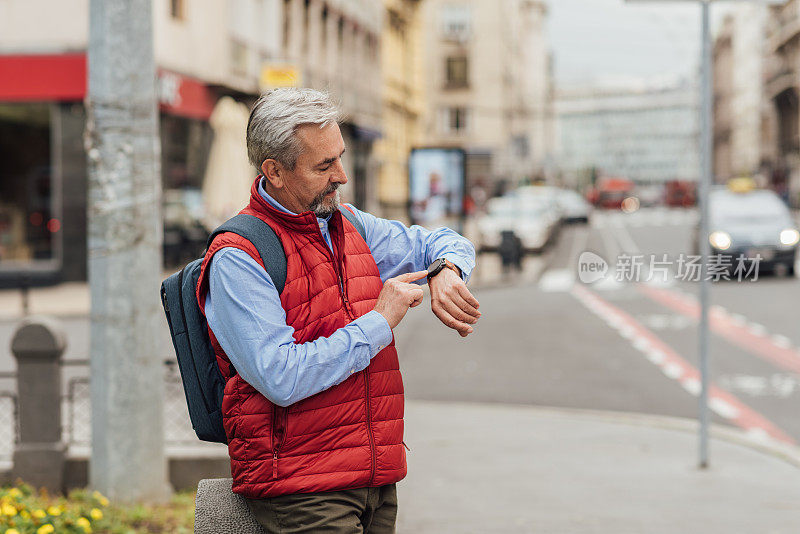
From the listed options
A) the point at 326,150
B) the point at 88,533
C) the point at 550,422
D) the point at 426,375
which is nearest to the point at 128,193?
the point at 88,533

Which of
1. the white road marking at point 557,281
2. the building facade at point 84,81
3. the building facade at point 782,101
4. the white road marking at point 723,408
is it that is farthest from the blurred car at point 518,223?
the building facade at point 782,101

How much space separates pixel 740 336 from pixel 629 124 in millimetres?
22346

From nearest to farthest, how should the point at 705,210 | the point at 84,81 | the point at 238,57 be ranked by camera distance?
the point at 705,210
the point at 84,81
the point at 238,57

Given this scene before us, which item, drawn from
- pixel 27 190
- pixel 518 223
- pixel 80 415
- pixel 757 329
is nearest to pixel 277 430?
pixel 80 415

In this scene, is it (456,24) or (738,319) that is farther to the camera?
(456,24)

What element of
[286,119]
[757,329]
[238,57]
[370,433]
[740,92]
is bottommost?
[757,329]

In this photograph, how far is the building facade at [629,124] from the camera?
21.3 meters

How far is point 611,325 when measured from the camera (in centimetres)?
1581

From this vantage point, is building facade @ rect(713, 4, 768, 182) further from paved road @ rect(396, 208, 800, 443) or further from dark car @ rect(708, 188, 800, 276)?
paved road @ rect(396, 208, 800, 443)

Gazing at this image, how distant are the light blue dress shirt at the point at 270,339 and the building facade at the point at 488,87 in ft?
149

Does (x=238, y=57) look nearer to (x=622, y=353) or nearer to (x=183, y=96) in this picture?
(x=183, y=96)

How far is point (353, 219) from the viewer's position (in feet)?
9.14

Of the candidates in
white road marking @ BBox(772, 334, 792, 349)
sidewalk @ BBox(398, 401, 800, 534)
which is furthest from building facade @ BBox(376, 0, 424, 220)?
sidewalk @ BBox(398, 401, 800, 534)

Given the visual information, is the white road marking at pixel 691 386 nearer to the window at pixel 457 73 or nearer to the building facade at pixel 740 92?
the window at pixel 457 73
